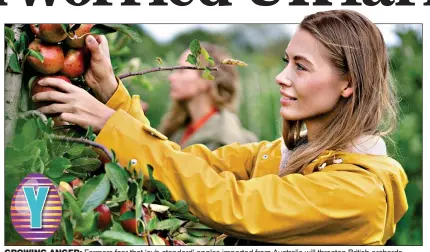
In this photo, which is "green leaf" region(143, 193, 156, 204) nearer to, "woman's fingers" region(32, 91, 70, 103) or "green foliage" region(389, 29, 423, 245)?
"woman's fingers" region(32, 91, 70, 103)

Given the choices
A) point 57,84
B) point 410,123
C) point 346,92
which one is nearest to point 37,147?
point 57,84

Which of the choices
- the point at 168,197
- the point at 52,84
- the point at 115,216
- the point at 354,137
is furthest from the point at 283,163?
the point at 52,84

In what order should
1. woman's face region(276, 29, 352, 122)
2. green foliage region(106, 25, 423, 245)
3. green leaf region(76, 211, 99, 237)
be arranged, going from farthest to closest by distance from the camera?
green foliage region(106, 25, 423, 245)
woman's face region(276, 29, 352, 122)
green leaf region(76, 211, 99, 237)

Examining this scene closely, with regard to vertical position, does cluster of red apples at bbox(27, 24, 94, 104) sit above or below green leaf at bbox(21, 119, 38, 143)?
above

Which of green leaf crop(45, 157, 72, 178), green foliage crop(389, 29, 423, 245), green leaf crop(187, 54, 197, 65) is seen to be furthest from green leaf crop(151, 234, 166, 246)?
green foliage crop(389, 29, 423, 245)

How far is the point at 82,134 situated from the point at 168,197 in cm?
26

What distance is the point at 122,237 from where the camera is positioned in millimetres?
1525

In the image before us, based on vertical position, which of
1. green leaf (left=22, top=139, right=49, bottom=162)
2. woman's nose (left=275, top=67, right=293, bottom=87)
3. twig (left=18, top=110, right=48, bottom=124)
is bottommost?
green leaf (left=22, top=139, right=49, bottom=162)

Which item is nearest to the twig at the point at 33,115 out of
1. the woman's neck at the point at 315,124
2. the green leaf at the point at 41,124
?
the green leaf at the point at 41,124

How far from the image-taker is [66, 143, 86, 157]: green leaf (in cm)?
163

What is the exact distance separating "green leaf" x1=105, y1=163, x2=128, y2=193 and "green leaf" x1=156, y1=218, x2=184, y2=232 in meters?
0.13

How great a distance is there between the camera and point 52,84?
1632 mm

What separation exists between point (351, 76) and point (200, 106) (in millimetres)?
3199

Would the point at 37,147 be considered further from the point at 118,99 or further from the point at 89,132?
the point at 118,99
